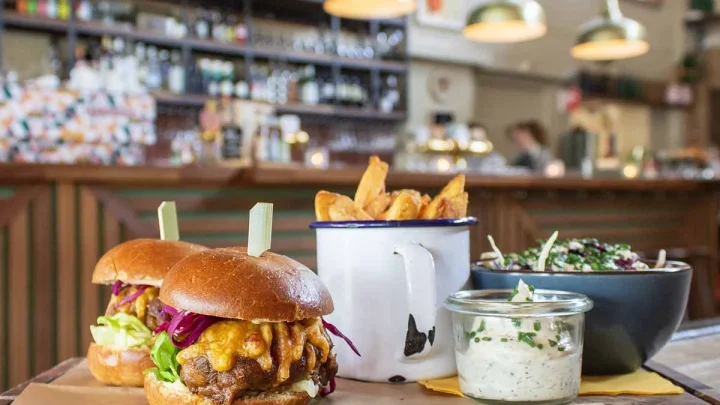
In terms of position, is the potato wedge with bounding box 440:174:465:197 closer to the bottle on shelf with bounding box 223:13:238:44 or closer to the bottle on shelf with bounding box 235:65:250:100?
the bottle on shelf with bounding box 235:65:250:100

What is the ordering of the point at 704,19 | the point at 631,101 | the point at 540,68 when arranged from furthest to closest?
the point at 704,19 → the point at 631,101 → the point at 540,68

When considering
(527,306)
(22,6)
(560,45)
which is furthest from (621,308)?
(560,45)

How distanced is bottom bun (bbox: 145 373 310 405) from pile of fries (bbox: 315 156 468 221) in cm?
35

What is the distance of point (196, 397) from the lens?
3.33 feet

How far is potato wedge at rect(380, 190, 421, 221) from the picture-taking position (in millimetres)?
1238

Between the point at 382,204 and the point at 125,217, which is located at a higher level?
the point at 382,204

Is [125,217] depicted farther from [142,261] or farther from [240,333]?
[240,333]

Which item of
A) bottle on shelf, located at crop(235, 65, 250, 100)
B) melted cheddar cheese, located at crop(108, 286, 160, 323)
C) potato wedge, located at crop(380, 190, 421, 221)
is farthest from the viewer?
bottle on shelf, located at crop(235, 65, 250, 100)

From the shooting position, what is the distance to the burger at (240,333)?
1.00 metres

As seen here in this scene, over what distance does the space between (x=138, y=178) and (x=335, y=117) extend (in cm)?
426

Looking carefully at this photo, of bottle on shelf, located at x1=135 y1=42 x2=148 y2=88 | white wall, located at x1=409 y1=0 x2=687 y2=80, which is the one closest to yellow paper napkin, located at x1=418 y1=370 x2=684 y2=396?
bottle on shelf, located at x1=135 y1=42 x2=148 y2=88

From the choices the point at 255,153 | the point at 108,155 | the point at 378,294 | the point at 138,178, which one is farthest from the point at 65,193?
the point at 378,294

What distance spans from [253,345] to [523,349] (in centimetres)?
39

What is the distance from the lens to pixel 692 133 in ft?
40.0
